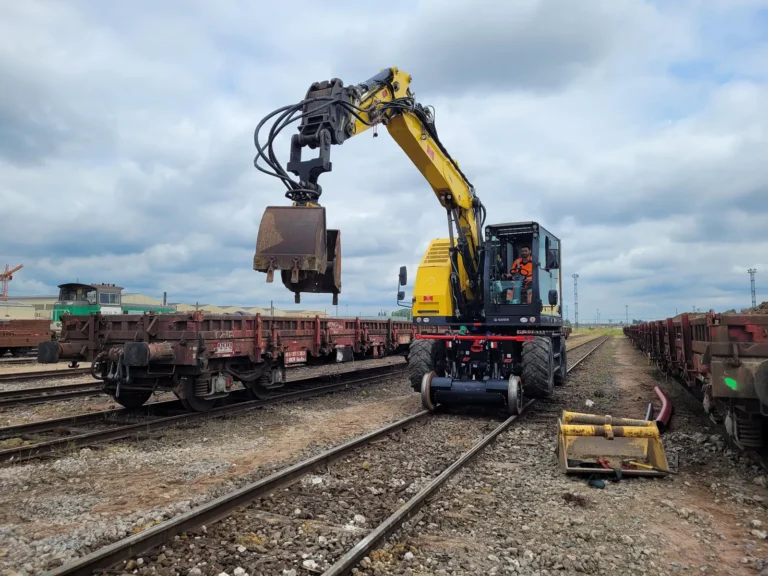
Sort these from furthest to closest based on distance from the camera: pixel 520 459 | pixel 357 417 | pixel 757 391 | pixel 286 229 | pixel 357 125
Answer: pixel 357 417 → pixel 357 125 → pixel 286 229 → pixel 520 459 → pixel 757 391

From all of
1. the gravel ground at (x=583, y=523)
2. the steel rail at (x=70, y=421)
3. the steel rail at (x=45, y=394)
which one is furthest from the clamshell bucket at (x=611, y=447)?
the steel rail at (x=45, y=394)

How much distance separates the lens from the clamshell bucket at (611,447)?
19.0 ft

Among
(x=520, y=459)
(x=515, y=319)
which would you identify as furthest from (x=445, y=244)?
(x=520, y=459)

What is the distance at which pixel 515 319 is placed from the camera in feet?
31.3

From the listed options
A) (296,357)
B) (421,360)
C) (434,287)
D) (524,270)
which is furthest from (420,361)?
(296,357)

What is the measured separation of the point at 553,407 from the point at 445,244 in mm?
3948

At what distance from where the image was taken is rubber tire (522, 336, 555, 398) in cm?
899

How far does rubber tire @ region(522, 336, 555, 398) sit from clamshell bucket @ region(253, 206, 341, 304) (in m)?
4.21

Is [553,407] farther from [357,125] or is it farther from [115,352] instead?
[115,352]

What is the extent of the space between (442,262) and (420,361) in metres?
2.06

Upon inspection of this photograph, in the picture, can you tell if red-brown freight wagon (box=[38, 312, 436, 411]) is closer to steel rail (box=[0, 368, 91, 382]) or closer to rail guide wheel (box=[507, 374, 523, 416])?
rail guide wheel (box=[507, 374, 523, 416])

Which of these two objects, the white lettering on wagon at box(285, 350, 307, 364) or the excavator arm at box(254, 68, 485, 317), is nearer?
the excavator arm at box(254, 68, 485, 317)

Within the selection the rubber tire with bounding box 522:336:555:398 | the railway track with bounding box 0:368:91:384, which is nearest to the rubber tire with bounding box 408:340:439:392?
the rubber tire with bounding box 522:336:555:398

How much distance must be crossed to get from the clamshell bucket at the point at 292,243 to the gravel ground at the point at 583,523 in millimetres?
3335
